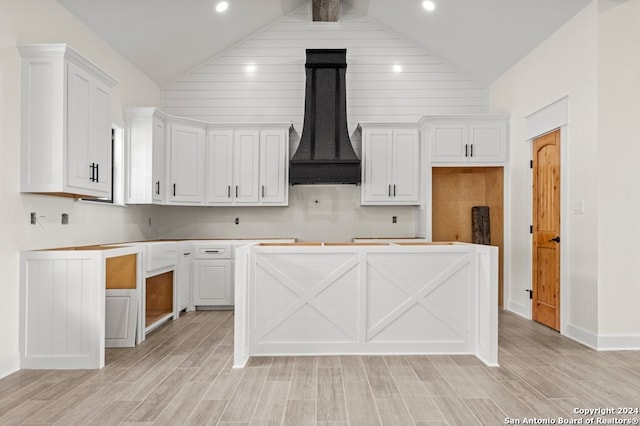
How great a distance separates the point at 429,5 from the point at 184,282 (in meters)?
4.66

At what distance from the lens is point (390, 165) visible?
246 inches

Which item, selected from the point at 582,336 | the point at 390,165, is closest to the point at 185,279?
the point at 390,165

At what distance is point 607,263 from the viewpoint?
3.98 meters

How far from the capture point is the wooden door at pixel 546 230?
4.68 m

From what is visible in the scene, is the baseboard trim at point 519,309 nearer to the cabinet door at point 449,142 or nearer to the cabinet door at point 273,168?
the cabinet door at point 449,142

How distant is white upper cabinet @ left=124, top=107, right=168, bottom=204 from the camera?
17.7ft

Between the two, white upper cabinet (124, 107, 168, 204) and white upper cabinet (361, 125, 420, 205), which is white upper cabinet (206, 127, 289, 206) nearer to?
white upper cabinet (124, 107, 168, 204)

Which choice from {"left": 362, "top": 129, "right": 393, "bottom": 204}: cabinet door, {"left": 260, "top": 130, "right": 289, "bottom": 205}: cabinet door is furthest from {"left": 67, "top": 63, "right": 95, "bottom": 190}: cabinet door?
{"left": 362, "top": 129, "right": 393, "bottom": 204}: cabinet door

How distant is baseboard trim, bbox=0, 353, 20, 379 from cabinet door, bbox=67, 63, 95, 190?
1349 mm

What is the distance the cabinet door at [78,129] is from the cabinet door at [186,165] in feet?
6.87

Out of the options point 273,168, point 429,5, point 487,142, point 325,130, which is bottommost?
point 273,168

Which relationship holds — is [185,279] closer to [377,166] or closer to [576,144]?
[377,166]

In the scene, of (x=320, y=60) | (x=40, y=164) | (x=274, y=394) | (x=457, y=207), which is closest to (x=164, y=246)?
(x=40, y=164)

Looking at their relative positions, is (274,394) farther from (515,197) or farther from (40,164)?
(515,197)
